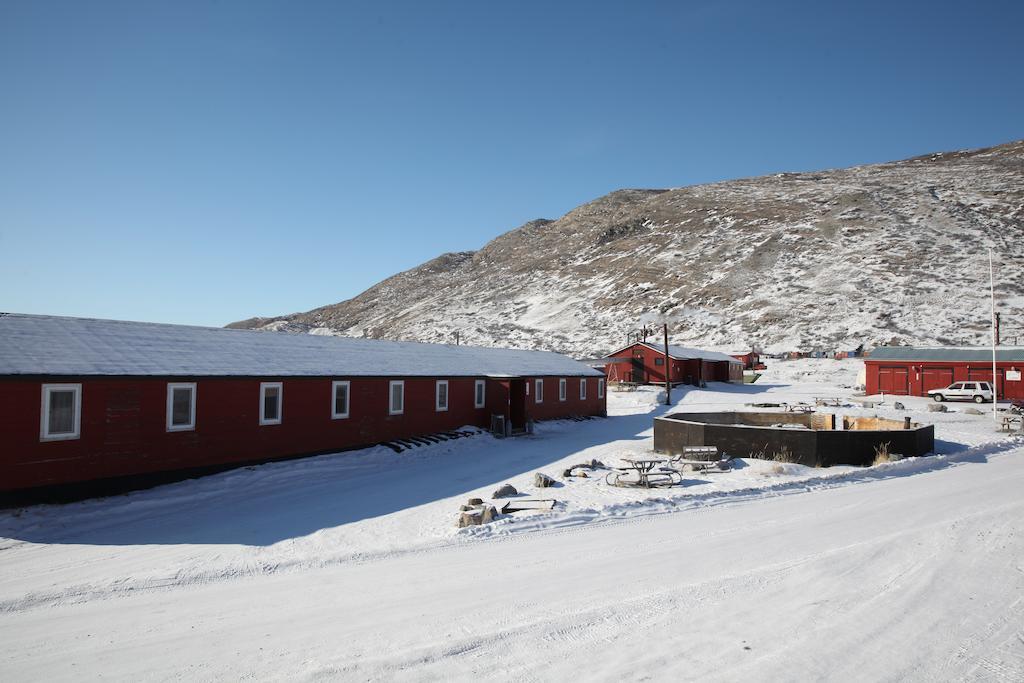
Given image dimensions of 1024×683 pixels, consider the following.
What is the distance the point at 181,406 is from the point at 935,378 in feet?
175

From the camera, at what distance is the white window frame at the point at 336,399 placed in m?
21.9

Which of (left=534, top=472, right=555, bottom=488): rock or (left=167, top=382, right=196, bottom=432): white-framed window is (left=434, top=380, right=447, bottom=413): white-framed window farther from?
(left=167, top=382, right=196, bottom=432): white-framed window

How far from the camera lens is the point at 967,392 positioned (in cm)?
4506

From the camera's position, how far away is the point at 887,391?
50438mm

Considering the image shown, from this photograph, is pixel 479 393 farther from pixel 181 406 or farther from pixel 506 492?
pixel 181 406

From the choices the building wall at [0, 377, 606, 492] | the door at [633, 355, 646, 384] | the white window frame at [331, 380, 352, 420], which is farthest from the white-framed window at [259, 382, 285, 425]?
the door at [633, 355, 646, 384]

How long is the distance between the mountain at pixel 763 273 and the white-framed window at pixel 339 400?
64612 mm

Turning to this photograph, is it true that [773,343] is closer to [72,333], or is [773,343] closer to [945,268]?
[945,268]

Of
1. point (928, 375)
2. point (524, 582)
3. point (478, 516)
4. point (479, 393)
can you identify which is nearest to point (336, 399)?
point (479, 393)

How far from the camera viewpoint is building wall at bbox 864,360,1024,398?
153 ft

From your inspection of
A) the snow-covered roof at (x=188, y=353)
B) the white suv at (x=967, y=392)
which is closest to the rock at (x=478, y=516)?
the snow-covered roof at (x=188, y=353)

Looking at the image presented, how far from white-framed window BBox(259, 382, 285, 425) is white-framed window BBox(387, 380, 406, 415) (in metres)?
4.94

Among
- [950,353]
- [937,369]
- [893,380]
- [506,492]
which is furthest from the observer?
[893,380]

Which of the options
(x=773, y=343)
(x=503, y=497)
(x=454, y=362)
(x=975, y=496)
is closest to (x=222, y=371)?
(x=503, y=497)
